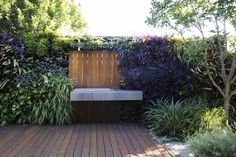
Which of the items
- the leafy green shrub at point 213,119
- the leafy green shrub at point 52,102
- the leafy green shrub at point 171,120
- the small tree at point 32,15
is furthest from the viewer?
the small tree at point 32,15

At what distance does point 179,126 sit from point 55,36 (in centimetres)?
362

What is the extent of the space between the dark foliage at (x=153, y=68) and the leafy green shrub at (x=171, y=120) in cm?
83

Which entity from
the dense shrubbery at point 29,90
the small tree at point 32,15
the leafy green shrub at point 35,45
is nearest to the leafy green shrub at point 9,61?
the dense shrubbery at point 29,90

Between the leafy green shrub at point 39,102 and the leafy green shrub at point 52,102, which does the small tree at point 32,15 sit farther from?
the leafy green shrub at point 52,102

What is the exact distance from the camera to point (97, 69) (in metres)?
7.73

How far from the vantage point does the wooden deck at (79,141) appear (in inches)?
183

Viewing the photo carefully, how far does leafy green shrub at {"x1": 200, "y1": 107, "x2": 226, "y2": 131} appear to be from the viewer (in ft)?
18.5

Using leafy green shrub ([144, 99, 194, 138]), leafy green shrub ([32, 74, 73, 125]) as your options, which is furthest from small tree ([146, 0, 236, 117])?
leafy green shrub ([32, 74, 73, 125])

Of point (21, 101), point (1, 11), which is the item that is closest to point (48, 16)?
point (1, 11)

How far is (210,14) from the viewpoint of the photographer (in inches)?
222

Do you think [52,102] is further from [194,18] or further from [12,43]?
[194,18]

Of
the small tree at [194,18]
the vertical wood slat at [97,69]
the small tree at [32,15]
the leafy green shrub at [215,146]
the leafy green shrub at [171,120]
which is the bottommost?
the leafy green shrub at [171,120]

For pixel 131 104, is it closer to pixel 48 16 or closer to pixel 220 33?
pixel 220 33

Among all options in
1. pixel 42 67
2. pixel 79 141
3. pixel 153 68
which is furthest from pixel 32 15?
pixel 79 141
